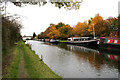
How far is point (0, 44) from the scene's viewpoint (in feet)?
19.1

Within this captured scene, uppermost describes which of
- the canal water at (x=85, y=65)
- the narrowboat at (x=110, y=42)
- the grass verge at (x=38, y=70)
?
the narrowboat at (x=110, y=42)

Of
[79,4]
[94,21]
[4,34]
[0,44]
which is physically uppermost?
[94,21]

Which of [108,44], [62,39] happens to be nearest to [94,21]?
[108,44]

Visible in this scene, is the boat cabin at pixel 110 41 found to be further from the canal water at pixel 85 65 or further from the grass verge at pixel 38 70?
the grass verge at pixel 38 70

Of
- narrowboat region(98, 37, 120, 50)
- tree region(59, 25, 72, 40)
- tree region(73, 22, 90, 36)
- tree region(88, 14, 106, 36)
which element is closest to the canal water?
narrowboat region(98, 37, 120, 50)

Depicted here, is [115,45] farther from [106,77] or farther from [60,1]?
[60,1]

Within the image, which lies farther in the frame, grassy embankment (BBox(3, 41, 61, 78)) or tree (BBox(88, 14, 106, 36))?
tree (BBox(88, 14, 106, 36))

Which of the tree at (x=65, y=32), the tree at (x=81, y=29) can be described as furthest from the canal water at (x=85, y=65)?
the tree at (x=65, y=32)

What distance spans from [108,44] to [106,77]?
23.0 meters

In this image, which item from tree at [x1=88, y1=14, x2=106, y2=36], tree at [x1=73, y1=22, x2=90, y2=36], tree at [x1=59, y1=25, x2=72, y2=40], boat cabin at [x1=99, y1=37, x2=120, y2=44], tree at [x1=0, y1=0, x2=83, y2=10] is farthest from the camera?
tree at [x1=59, y1=25, x2=72, y2=40]

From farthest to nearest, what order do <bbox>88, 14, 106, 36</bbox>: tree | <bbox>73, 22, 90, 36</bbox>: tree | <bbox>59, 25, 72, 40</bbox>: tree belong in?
<bbox>59, 25, 72, 40</bbox>: tree
<bbox>73, 22, 90, 36</bbox>: tree
<bbox>88, 14, 106, 36</bbox>: tree

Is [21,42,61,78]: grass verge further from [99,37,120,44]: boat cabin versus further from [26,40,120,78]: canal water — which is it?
[99,37,120,44]: boat cabin

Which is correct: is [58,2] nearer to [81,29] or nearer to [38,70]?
[38,70]

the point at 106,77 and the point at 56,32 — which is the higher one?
the point at 56,32
